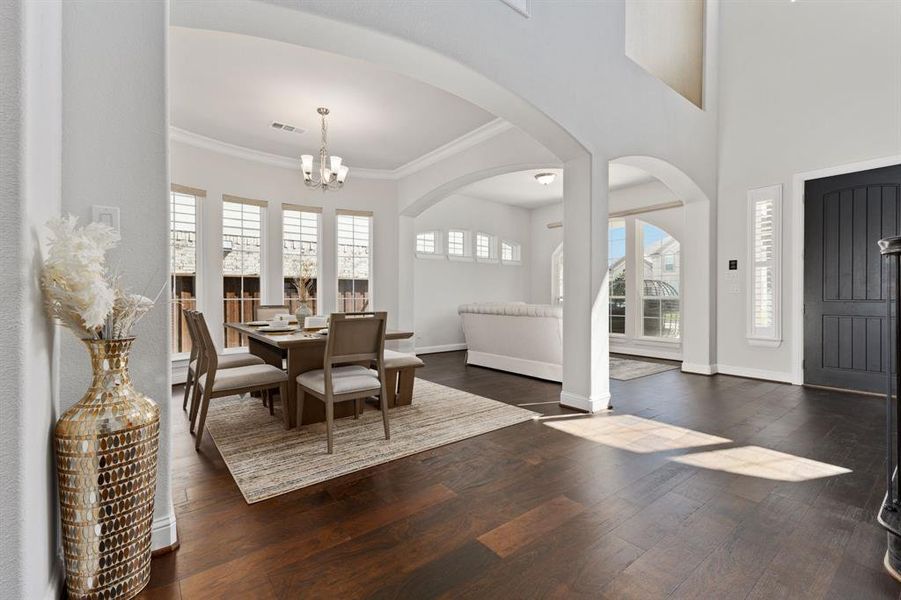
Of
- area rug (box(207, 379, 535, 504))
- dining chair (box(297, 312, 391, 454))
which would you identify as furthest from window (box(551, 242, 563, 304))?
dining chair (box(297, 312, 391, 454))

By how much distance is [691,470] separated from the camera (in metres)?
2.46

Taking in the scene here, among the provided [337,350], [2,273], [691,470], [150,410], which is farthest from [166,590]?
[691,470]

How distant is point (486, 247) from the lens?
829cm

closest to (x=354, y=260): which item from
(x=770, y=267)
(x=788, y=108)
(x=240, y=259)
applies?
(x=240, y=259)

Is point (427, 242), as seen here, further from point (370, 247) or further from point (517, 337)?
point (517, 337)

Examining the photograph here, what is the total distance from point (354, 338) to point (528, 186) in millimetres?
5346

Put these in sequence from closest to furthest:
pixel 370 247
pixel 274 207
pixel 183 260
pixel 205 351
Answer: pixel 205 351 → pixel 183 260 → pixel 274 207 → pixel 370 247

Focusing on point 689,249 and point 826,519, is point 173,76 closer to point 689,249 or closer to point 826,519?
point 826,519

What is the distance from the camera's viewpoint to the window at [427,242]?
23.7 feet

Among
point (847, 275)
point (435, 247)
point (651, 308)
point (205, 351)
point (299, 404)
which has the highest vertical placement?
point (435, 247)

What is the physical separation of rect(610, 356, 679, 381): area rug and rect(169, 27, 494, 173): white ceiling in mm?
3574

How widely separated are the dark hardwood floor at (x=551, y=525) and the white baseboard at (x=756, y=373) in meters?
1.92

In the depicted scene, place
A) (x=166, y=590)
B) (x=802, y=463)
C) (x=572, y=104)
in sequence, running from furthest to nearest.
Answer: (x=572, y=104)
(x=802, y=463)
(x=166, y=590)

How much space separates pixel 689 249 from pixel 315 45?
206 inches
